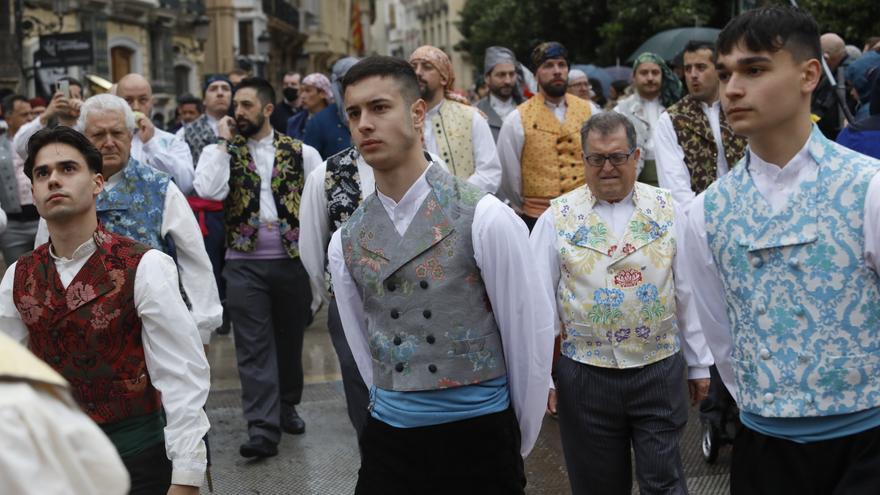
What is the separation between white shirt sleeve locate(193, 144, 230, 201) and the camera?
6.47 metres

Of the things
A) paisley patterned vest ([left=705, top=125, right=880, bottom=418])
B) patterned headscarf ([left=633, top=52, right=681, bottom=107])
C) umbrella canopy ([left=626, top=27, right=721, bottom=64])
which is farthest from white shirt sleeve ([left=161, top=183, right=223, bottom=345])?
umbrella canopy ([left=626, top=27, right=721, bottom=64])

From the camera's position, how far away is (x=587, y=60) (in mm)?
31672

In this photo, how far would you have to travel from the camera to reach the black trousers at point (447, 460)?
3.62m

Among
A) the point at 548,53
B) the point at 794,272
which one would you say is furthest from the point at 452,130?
the point at 794,272

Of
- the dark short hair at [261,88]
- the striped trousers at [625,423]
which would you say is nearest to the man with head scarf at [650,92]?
the dark short hair at [261,88]

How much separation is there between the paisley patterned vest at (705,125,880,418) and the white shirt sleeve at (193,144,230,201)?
3.90m

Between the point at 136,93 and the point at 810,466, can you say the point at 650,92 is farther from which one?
the point at 810,466

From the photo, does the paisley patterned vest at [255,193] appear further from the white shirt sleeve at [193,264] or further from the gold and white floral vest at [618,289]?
the gold and white floral vest at [618,289]

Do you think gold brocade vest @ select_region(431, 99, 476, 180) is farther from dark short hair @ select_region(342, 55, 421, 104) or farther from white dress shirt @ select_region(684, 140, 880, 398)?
white dress shirt @ select_region(684, 140, 880, 398)

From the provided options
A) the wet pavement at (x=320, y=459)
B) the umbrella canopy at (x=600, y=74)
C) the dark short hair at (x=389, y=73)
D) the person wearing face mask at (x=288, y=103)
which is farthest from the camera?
the umbrella canopy at (x=600, y=74)

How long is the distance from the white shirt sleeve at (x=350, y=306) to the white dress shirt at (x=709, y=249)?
3.63 ft

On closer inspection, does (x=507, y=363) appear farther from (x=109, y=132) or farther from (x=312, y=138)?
(x=312, y=138)

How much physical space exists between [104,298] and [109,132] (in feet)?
5.07

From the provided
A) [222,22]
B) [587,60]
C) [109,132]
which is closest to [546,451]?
[109,132]
